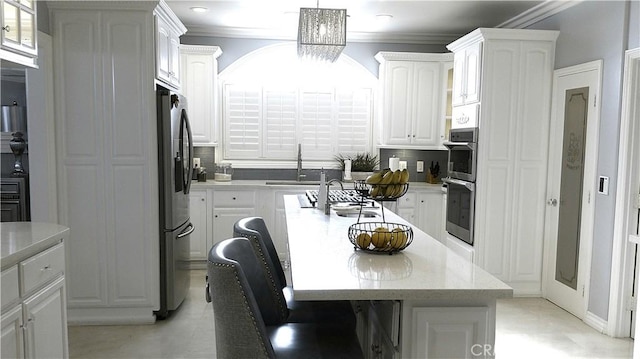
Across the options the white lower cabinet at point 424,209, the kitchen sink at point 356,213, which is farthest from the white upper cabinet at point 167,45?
the white lower cabinet at point 424,209

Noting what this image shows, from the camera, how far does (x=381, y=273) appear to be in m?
1.88

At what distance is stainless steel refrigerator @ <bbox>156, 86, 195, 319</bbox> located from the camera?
3.67 m

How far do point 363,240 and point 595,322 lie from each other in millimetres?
2601

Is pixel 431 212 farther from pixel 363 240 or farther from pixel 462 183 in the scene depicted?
pixel 363 240

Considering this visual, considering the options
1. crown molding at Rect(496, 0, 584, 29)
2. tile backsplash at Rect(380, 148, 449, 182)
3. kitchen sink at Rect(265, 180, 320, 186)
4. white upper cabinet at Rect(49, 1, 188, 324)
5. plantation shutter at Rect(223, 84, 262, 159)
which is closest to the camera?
white upper cabinet at Rect(49, 1, 188, 324)

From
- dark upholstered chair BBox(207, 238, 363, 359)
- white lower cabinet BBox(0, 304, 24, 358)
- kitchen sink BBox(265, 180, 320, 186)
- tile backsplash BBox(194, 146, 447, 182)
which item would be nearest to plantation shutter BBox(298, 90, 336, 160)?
tile backsplash BBox(194, 146, 447, 182)

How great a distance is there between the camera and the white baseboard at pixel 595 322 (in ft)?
12.1

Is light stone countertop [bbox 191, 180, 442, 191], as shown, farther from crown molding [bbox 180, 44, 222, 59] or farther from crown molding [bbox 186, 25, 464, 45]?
crown molding [bbox 186, 25, 464, 45]

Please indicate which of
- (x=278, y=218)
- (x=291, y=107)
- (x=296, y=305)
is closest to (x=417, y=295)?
(x=296, y=305)

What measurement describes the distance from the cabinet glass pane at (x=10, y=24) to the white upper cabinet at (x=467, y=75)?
11.6ft

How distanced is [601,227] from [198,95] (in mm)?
4079

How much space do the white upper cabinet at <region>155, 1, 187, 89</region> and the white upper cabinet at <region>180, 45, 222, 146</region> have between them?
3.31ft

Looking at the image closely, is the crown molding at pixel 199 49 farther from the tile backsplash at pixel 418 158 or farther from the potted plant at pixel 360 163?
the tile backsplash at pixel 418 158

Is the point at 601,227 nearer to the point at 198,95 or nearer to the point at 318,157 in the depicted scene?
the point at 318,157
